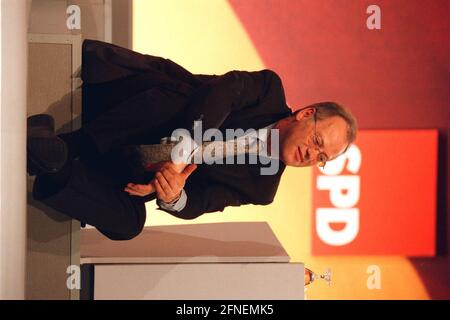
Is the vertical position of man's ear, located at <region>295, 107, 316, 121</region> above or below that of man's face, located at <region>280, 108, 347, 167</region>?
above

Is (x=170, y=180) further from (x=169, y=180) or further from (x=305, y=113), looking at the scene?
(x=305, y=113)

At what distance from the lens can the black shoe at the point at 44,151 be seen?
5.74 feet

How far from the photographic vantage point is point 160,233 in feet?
6.25

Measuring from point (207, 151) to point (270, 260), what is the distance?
0.31m

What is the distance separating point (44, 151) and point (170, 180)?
11.4 inches

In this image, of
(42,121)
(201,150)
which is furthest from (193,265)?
(42,121)

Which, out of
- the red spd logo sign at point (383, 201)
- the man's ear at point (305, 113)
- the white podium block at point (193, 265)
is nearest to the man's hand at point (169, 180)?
the white podium block at point (193, 265)

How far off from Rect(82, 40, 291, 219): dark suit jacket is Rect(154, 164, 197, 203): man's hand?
38 millimetres

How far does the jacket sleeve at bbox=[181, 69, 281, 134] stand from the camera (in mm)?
1758

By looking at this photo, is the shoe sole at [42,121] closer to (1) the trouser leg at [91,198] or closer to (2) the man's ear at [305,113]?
(1) the trouser leg at [91,198]

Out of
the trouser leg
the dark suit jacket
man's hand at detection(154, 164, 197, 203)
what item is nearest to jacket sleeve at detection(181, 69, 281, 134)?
the dark suit jacket

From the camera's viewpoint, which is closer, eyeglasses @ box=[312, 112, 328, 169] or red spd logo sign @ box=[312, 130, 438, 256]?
eyeglasses @ box=[312, 112, 328, 169]

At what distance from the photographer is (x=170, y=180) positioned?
177cm

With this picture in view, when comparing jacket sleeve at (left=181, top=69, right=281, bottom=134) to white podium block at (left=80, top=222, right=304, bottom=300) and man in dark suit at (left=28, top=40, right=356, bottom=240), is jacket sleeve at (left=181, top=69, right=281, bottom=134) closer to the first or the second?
man in dark suit at (left=28, top=40, right=356, bottom=240)
